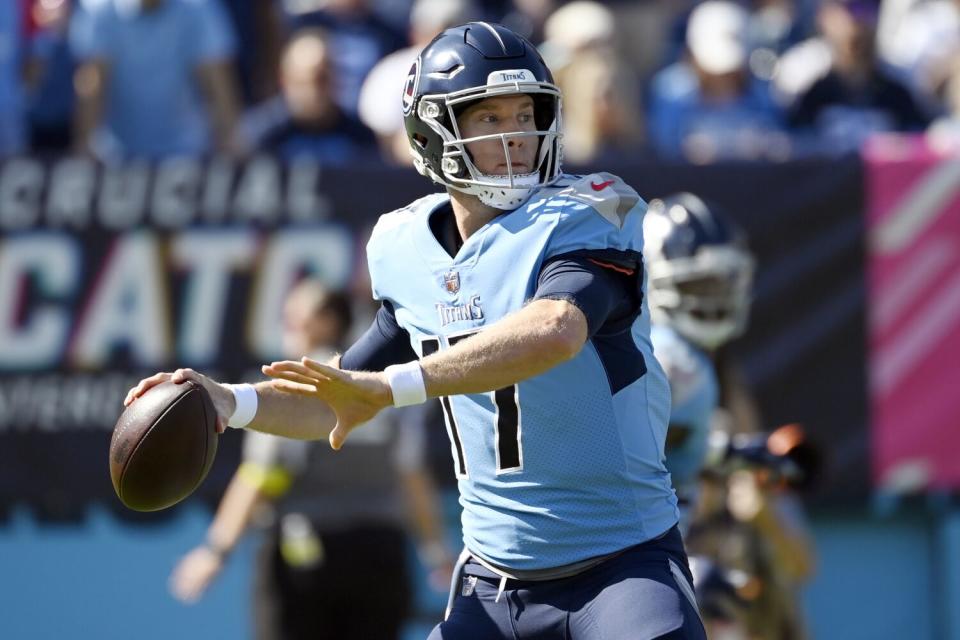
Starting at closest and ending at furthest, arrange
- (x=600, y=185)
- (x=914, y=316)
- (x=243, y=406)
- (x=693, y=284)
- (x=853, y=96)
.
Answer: (x=243, y=406), (x=600, y=185), (x=693, y=284), (x=914, y=316), (x=853, y=96)

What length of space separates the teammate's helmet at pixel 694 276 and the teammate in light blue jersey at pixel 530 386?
1.38 metres

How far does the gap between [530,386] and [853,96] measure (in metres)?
5.36

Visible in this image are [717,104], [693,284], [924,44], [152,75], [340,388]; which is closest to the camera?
[340,388]

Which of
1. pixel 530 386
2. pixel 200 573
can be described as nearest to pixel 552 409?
pixel 530 386

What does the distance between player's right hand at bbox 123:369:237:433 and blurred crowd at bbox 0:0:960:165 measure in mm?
3945

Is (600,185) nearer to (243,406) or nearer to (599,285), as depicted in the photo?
(599,285)

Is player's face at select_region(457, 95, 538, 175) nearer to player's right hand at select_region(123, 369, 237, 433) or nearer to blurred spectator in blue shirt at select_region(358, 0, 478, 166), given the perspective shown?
player's right hand at select_region(123, 369, 237, 433)

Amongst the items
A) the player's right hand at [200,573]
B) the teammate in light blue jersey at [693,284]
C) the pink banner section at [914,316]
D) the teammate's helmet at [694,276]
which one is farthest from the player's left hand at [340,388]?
the pink banner section at [914,316]

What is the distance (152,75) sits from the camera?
26.2 feet

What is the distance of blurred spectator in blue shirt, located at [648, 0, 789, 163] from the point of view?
829cm

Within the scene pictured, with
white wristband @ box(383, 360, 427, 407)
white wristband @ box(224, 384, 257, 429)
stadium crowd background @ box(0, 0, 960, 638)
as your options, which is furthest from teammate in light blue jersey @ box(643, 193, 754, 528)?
stadium crowd background @ box(0, 0, 960, 638)

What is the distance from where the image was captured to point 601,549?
370 centimetres

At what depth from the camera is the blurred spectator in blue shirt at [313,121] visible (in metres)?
7.91

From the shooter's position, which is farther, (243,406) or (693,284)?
(693,284)
